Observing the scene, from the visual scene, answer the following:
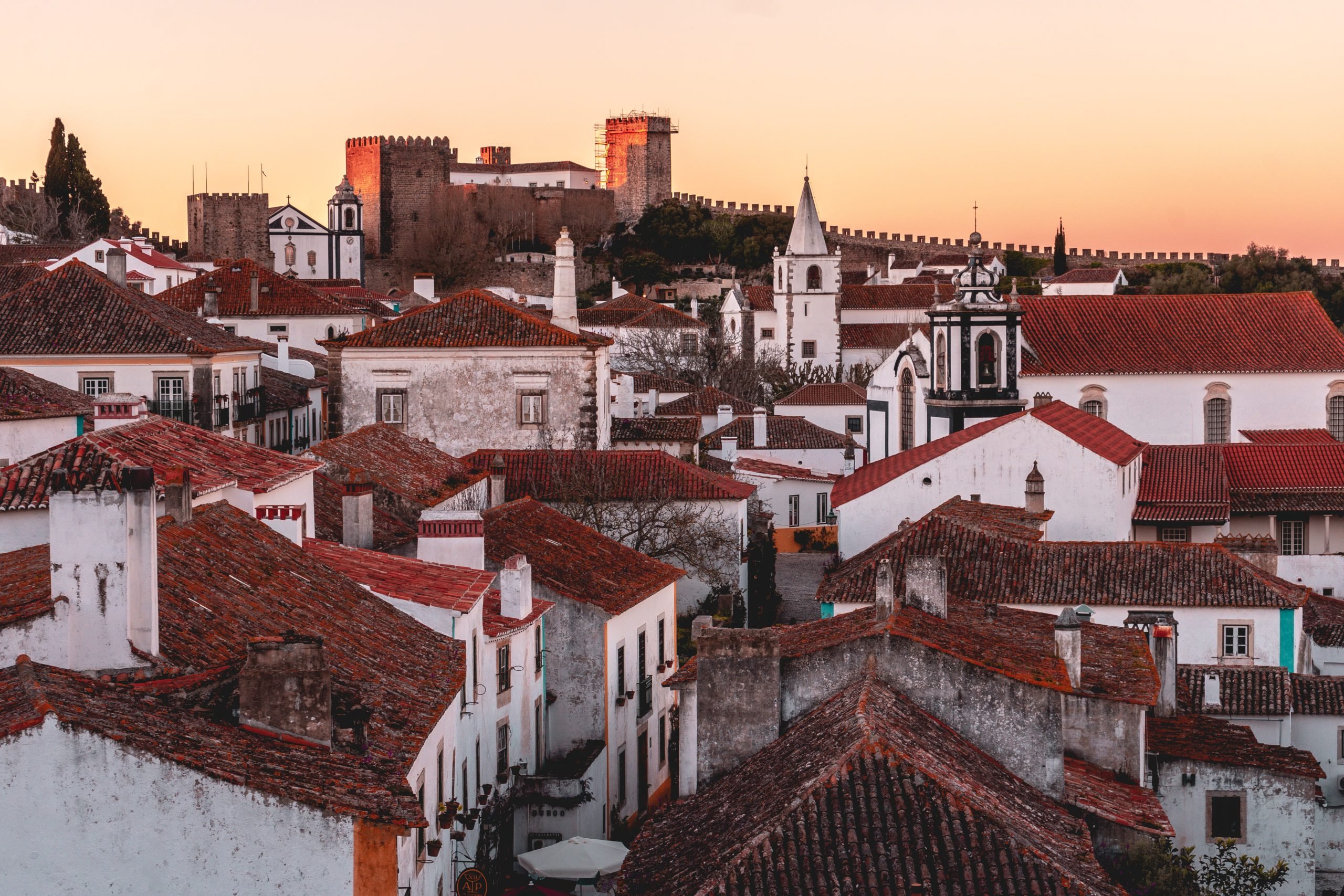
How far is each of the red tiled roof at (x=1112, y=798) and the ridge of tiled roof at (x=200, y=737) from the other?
628cm

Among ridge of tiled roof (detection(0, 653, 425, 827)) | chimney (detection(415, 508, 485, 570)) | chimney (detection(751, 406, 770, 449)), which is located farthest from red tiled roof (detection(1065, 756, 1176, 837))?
chimney (detection(751, 406, 770, 449))

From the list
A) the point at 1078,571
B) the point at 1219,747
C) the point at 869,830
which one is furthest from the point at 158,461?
the point at 1078,571

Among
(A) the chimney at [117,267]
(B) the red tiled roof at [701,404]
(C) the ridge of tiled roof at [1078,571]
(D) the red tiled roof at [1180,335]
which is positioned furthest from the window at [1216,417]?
(A) the chimney at [117,267]

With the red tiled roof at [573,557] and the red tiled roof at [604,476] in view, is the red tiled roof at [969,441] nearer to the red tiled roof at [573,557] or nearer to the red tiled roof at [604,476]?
the red tiled roof at [604,476]

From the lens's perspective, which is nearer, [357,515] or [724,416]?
[357,515]

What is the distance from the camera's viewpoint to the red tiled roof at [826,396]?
62094 mm

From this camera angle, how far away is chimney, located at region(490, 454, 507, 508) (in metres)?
28.6

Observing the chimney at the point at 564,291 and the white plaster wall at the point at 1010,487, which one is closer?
the white plaster wall at the point at 1010,487

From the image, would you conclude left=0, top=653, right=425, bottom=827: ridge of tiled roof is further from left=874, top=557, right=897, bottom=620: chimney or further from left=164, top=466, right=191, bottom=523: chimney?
left=874, top=557, right=897, bottom=620: chimney

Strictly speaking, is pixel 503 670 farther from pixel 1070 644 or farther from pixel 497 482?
pixel 497 482

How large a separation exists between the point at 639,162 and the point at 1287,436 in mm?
64265

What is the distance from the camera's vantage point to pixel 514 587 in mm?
19000

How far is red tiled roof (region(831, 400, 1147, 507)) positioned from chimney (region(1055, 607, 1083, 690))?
1893cm

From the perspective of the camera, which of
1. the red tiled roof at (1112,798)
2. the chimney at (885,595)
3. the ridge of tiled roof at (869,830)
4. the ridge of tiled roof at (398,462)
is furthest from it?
the ridge of tiled roof at (398,462)
